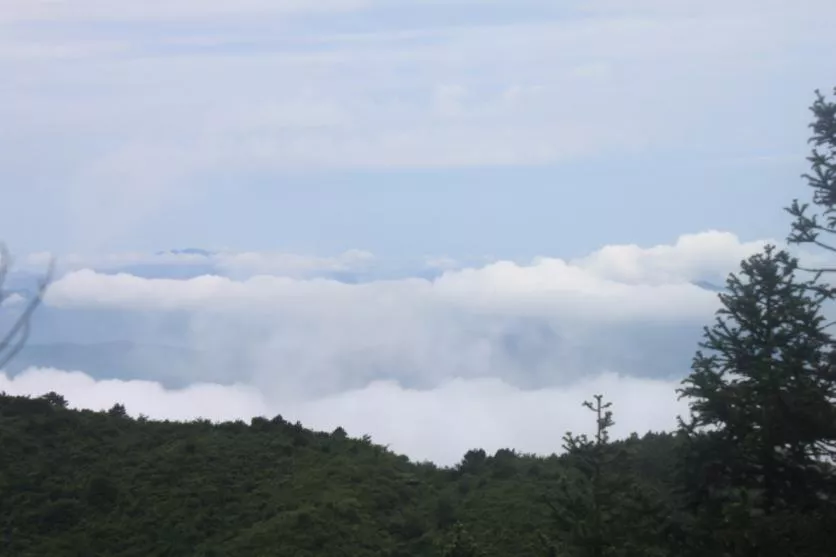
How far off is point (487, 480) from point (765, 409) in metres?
9.07

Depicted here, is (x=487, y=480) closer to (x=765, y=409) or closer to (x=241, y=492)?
(x=241, y=492)

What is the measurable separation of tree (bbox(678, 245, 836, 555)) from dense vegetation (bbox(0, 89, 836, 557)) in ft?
0.06

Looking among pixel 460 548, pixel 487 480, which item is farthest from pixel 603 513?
pixel 487 480

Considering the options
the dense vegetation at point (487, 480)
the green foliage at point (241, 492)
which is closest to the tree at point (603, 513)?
the dense vegetation at point (487, 480)

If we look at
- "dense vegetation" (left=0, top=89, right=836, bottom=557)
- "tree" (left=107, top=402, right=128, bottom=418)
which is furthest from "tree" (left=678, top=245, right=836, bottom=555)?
A: "tree" (left=107, top=402, right=128, bottom=418)

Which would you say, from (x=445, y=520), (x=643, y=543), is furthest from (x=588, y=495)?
(x=445, y=520)

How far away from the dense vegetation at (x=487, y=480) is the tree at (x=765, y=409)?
2cm

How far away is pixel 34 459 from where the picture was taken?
18891mm

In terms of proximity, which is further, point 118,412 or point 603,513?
point 118,412

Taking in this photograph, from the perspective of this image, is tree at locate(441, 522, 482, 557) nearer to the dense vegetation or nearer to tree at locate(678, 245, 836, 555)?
the dense vegetation

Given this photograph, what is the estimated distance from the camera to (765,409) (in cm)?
1062

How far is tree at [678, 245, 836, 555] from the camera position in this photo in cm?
1065

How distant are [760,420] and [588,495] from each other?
226 cm

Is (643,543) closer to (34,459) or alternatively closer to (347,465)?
(347,465)
